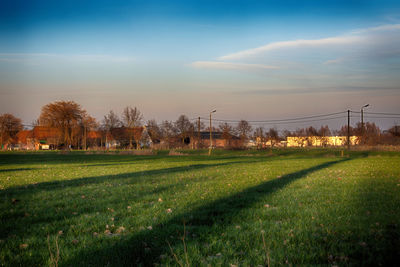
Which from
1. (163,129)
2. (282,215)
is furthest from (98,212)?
(163,129)

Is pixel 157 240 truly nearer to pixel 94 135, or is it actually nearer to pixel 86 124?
pixel 86 124

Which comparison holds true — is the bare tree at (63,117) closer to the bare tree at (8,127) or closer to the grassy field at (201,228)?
the bare tree at (8,127)

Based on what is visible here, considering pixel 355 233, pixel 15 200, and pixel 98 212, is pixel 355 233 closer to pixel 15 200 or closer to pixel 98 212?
pixel 98 212

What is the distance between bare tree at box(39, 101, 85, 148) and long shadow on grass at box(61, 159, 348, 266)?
7947 centimetres

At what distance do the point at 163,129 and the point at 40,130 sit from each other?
37.5m

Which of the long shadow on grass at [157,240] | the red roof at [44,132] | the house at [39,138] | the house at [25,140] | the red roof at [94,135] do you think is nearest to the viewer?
the long shadow on grass at [157,240]

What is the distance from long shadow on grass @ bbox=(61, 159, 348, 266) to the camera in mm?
Result: 3865

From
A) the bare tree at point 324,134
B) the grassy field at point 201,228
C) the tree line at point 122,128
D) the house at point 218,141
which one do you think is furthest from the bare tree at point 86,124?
the grassy field at point 201,228

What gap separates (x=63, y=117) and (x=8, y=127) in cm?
2244

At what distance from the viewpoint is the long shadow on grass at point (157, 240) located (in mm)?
3865

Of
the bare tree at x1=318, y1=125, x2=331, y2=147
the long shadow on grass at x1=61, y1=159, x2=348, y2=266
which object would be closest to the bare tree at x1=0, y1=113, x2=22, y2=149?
the bare tree at x1=318, y1=125, x2=331, y2=147

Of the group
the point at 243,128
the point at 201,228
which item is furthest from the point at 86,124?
the point at 201,228

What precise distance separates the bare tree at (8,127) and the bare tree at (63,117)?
15576 mm

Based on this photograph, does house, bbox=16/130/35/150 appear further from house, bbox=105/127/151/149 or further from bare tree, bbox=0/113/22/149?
house, bbox=105/127/151/149
